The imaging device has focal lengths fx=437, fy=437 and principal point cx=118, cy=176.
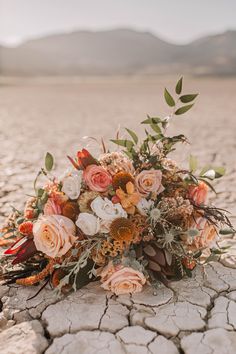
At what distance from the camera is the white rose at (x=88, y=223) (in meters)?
1.90

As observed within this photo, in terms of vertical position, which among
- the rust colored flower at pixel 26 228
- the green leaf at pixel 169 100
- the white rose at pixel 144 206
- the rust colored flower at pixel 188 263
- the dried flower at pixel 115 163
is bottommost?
the rust colored flower at pixel 188 263

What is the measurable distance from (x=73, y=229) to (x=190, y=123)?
7254 millimetres

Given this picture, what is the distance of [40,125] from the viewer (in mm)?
8602

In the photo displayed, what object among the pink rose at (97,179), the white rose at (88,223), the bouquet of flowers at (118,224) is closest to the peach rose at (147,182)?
the bouquet of flowers at (118,224)

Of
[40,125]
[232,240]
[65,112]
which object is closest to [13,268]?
[232,240]

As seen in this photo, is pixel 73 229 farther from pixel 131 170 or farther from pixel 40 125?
pixel 40 125

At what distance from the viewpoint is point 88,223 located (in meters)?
1.90

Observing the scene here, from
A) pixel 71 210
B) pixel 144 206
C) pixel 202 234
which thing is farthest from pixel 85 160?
pixel 202 234

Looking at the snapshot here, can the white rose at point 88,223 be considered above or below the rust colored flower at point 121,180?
below

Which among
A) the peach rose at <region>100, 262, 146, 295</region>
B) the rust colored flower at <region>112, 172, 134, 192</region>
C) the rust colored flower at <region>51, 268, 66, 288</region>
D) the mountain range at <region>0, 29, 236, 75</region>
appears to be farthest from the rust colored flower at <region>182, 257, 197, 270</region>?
the mountain range at <region>0, 29, 236, 75</region>

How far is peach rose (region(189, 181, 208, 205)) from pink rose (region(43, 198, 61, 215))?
0.65 meters

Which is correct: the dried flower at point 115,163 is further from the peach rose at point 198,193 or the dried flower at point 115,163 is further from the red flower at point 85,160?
the peach rose at point 198,193

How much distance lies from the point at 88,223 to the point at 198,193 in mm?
592

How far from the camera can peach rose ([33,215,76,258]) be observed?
189 cm
